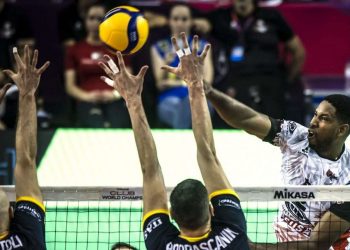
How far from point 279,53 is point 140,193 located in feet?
24.2

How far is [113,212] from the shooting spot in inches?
327

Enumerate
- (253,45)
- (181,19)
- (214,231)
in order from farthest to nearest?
(253,45) → (181,19) → (214,231)

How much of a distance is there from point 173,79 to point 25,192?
6.96 meters

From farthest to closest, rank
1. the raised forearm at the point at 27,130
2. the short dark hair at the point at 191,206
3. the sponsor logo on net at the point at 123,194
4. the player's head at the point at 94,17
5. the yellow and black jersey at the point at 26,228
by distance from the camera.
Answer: the player's head at the point at 94,17 → the sponsor logo on net at the point at 123,194 → the raised forearm at the point at 27,130 → the yellow and black jersey at the point at 26,228 → the short dark hair at the point at 191,206

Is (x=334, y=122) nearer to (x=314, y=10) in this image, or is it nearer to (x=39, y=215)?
(x=39, y=215)

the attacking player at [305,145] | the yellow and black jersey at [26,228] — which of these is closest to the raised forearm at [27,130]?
the yellow and black jersey at [26,228]

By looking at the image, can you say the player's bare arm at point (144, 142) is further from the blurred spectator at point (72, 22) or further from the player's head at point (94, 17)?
the blurred spectator at point (72, 22)

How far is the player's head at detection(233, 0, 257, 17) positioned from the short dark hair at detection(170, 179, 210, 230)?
785cm

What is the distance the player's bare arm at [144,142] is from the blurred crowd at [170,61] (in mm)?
6522

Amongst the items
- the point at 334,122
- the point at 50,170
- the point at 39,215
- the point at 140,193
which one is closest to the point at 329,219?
the point at 334,122

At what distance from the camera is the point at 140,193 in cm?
632

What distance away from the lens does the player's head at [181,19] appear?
12.0 m

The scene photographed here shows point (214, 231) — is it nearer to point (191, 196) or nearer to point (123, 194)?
point (191, 196)

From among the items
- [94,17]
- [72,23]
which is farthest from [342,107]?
[72,23]
